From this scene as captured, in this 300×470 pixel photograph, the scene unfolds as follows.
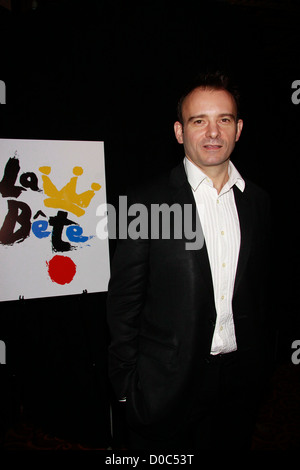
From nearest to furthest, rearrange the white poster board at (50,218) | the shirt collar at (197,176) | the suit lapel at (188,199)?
the suit lapel at (188,199) → the shirt collar at (197,176) → the white poster board at (50,218)

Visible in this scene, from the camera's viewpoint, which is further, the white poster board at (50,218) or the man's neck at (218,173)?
the white poster board at (50,218)

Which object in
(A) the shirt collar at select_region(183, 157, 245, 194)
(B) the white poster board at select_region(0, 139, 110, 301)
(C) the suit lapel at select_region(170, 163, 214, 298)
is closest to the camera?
(C) the suit lapel at select_region(170, 163, 214, 298)

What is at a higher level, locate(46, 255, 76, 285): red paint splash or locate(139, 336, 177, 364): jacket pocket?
locate(46, 255, 76, 285): red paint splash

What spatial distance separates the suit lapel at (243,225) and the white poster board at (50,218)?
3.02ft

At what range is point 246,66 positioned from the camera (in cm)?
222

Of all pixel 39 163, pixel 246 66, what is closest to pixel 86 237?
pixel 39 163

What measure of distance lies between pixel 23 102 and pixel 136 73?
0.73m

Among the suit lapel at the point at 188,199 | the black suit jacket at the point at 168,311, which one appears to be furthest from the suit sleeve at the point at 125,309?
the suit lapel at the point at 188,199

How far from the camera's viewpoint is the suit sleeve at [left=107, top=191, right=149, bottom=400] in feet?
3.82

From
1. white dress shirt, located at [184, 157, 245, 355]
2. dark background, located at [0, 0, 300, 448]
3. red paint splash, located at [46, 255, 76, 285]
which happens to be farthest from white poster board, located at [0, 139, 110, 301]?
white dress shirt, located at [184, 157, 245, 355]

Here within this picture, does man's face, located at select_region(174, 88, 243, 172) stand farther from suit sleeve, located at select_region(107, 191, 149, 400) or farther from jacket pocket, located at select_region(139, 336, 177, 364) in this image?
jacket pocket, located at select_region(139, 336, 177, 364)

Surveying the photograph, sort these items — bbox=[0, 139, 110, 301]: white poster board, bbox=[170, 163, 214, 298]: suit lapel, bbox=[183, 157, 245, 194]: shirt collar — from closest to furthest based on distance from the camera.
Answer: bbox=[170, 163, 214, 298]: suit lapel, bbox=[183, 157, 245, 194]: shirt collar, bbox=[0, 139, 110, 301]: white poster board

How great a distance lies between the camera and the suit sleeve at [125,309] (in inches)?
45.8

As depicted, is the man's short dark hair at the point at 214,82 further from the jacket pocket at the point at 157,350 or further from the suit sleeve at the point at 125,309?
the jacket pocket at the point at 157,350
